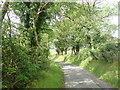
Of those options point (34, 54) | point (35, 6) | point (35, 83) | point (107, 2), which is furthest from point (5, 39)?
point (107, 2)

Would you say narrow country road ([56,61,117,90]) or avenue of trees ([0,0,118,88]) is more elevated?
avenue of trees ([0,0,118,88])

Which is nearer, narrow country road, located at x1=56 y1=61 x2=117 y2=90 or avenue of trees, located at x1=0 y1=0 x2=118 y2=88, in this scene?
avenue of trees, located at x1=0 y1=0 x2=118 y2=88

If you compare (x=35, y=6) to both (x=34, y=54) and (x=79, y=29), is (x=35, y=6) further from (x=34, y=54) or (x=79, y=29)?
(x=79, y=29)

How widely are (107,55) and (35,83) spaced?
29.1ft

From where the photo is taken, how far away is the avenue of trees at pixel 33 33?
5840mm

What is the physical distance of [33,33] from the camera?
11.6 m

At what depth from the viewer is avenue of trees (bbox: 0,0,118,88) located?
5.84 meters

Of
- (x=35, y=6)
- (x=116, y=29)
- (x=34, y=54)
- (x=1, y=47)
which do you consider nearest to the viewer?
(x=1, y=47)

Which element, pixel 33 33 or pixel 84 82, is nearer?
pixel 84 82

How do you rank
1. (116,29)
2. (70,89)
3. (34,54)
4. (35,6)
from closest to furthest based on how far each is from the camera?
(70,89)
(34,54)
(35,6)
(116,29)

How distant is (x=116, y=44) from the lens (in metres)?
12.9

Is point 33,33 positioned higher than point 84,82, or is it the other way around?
point 33,33

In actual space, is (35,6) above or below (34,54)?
above

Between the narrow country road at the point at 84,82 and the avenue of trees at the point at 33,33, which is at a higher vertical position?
the avenue of trees at the point at 33,33
